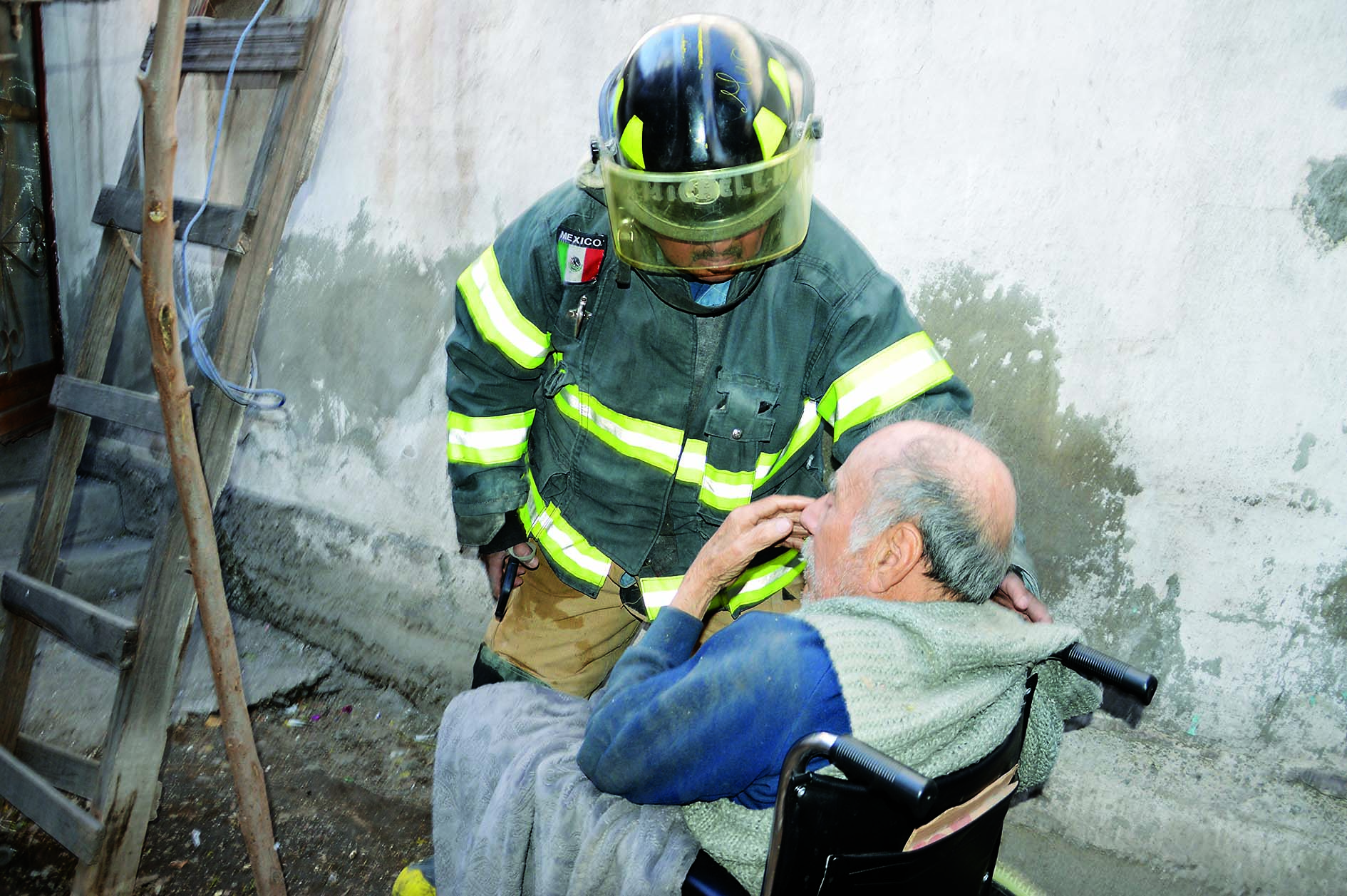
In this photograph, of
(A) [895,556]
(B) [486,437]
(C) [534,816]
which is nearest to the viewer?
(A) [895,556]

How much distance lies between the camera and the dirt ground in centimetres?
311

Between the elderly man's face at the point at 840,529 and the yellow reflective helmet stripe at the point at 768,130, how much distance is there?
64 cm

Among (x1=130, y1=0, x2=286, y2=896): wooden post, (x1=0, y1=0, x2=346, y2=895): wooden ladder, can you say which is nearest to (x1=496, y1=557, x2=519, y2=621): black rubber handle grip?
(x1=130, y1=0, x2=286, y2=896): wooden post

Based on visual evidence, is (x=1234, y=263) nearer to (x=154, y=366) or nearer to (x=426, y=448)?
(x=154, y=366)

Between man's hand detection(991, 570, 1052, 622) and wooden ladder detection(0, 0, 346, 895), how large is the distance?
7.02 ft

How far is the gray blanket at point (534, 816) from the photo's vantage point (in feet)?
5.81

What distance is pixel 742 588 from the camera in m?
2.55

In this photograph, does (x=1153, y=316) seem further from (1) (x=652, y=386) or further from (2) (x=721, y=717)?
(2) (x=721, y=717)

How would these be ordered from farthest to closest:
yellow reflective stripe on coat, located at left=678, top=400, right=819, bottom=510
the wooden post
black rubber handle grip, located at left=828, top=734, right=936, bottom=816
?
yellow reflective stripe on coat, located at left=678, top=400, right=819, bottom=510, the wooden post, black rubber handle grip, located at left=828, top=734, right=936, bottom=816

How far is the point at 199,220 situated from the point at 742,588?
1901 millimetres

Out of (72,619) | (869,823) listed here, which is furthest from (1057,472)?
(72,619)

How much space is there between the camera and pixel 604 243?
237 centimetres

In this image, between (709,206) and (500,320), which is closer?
(709,206)

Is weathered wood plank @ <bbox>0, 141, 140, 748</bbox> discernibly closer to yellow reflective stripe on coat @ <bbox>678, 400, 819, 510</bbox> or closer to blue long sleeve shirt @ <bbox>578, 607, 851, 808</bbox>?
yellow reflective stripe on coat @ <bbox>678, 400, 819, 510</bbox>
